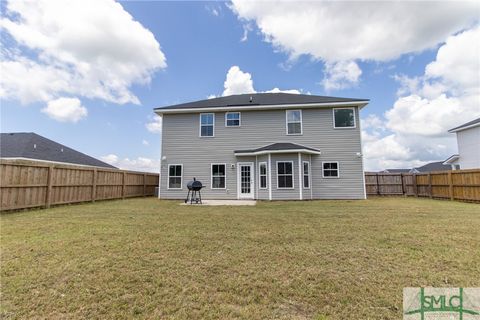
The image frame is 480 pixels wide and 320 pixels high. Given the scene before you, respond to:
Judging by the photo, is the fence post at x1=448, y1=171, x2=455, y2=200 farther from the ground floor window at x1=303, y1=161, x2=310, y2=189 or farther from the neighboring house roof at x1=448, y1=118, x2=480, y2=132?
the ground floor window at x1=303, y1=161, x2=310, y2=189

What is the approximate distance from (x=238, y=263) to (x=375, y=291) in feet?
5.79

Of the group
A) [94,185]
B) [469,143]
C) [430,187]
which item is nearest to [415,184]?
[430,187]

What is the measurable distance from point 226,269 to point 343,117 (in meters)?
12.8

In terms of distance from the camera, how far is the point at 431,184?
46.1ft

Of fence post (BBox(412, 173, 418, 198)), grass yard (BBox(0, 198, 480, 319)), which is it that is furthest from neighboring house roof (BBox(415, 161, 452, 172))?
grass yard (BBox(0, 198, 480, 319))

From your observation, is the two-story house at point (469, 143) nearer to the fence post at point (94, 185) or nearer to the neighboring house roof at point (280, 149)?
the neighboring house roof at point (280, 149)

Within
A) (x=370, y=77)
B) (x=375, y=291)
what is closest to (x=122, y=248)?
(x=375, y=291)

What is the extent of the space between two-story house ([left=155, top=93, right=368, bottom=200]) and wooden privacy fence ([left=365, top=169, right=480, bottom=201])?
434cm

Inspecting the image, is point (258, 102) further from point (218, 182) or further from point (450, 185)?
point (450, 185)

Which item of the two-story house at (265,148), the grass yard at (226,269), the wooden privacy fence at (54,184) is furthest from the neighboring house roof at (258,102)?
the grass yard at (226,269)

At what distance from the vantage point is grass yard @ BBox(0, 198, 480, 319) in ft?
7.66

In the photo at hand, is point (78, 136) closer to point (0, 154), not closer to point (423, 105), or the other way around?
point (0, 154)

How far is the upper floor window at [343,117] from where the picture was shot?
44.4 ft

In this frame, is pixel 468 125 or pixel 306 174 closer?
pixel 306 174
